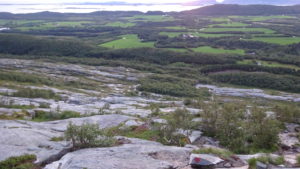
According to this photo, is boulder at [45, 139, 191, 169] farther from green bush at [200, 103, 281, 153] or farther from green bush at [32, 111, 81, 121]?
green bush at [32, 111, 81, 121]

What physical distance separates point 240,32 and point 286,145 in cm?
15657

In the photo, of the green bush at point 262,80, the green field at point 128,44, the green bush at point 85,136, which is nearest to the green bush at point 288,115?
the green bush at point 85,136

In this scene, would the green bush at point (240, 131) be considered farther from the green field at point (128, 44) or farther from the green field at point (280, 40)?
the green field at point (280, 40)

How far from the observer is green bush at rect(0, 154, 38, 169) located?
1513 centimetres

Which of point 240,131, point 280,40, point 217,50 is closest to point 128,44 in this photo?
point 217,50

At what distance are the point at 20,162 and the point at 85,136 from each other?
3927mm

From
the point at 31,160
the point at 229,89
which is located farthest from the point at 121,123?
the point at 229,89

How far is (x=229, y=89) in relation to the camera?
81625mm

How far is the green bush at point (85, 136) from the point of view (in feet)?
56.8

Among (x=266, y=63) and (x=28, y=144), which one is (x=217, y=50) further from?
(x=28, y=144)

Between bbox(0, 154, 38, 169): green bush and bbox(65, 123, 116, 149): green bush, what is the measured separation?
8.15 ft

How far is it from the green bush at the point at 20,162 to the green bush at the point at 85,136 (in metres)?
2.49

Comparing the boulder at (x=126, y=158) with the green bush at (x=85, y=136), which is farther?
the green bush at (x=85, y=136)

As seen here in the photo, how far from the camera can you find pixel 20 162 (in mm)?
15680
